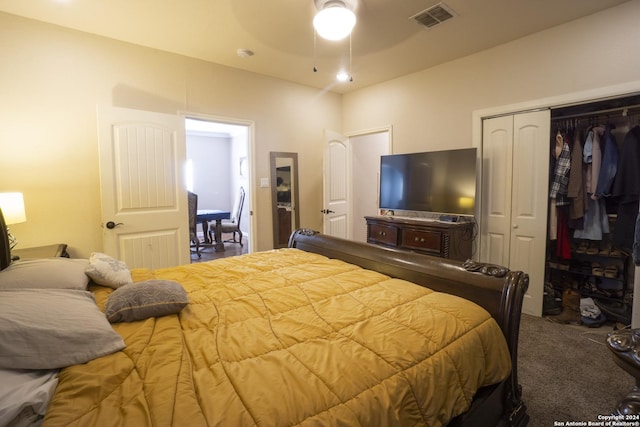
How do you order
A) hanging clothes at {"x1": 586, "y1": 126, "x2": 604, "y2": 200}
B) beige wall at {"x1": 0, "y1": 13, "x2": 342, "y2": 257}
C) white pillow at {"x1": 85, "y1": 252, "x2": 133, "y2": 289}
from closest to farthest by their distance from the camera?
white pillow at {"x1": 85, "y1": 252, "x2": 133, "y2": 289} < beige wall at {"x1": 0, "y1": 13, "x2": 342, "y2": 257} < hanging clothes at {"x1": 586, "y1": 126, "x2": 604, "y2": 200}

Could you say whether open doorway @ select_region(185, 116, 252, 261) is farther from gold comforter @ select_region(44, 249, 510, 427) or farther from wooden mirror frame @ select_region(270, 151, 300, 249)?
gold comforter @ select_region(44, 249, 510, 427)

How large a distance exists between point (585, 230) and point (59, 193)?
16.4ft

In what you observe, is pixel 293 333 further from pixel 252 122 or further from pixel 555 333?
pixel 252 122

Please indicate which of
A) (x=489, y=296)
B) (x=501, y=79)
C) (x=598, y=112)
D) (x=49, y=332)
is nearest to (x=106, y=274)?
(x=49, y=332)

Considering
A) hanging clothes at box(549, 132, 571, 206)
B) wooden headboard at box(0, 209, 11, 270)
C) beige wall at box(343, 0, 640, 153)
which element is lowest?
wooden headboard at box(0, 209, 11, 270)

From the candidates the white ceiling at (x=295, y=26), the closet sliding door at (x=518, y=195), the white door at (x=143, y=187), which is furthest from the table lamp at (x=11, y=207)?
the closet sliding door at (x=518, y=195)

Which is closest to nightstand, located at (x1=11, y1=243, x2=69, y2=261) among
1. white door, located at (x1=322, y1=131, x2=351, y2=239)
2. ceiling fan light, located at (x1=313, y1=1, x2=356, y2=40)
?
ceiling fan light, located at (x1=313, y1=1, x2=356, y2=40)

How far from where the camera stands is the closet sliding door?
9.45 feet

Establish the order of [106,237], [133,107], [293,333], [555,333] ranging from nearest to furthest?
[293,333] → [555,333] → [106,237] → [133,107]

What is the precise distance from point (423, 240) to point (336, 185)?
153 cm

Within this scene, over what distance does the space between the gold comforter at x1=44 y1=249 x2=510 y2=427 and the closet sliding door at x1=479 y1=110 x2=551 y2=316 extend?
2058 mm

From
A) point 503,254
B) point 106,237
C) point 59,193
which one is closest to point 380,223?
point 503,254

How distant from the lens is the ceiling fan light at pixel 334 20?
6.77 ft

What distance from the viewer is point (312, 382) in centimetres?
87
